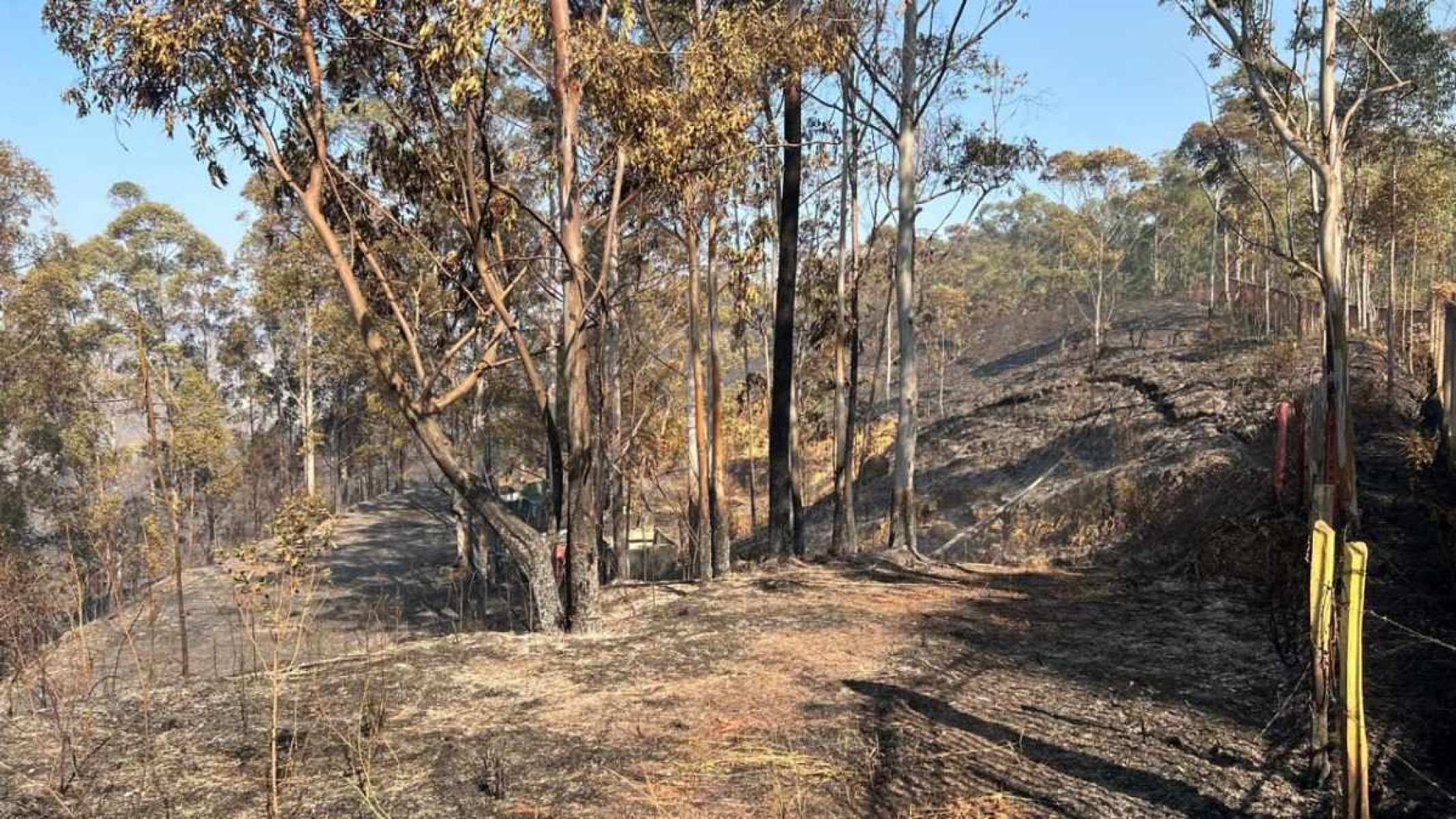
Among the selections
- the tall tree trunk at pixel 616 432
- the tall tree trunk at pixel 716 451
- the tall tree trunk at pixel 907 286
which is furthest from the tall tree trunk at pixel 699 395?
the tall tree trunk at pixel 616 432

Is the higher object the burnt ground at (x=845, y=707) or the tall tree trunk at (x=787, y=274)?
the tall tree trunk at (x=787, y=274)

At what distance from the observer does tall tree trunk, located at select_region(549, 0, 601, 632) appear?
7672 millimetres

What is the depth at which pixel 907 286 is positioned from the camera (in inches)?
467

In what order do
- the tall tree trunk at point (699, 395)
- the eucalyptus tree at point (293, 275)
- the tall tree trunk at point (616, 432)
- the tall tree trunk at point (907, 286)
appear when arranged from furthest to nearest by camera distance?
the eucalyptus tree at point (293, 275) < the tall tree trunk at point (616, 432) < the tall tree trunk at point (699, 395) < the tall tree trunk at point (907, 286)

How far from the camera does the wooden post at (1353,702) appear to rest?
3.23m

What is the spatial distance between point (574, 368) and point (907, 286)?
537cm

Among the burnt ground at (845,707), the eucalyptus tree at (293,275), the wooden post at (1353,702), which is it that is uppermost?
the eucalyptus tree at (293,275)

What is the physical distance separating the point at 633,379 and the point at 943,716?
16675mm

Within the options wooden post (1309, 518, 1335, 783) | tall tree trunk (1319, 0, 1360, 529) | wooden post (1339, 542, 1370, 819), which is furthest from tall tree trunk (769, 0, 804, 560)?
wooden post (1339, 542, 1370, 819)

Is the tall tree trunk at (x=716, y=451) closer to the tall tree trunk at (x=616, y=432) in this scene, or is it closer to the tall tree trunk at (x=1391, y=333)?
the tall tree trunk at (x=616, y=432)

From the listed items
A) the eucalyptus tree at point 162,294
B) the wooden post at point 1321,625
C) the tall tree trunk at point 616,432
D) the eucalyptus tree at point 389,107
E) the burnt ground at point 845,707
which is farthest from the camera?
the eucalyptus tree at point 162,294

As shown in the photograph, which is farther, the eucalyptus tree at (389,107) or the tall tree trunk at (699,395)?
the tall tree trunk at (699,395)

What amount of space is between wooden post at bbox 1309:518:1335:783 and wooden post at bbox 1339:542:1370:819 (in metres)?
0.23

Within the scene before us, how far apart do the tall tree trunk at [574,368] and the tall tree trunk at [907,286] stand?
489 cm
